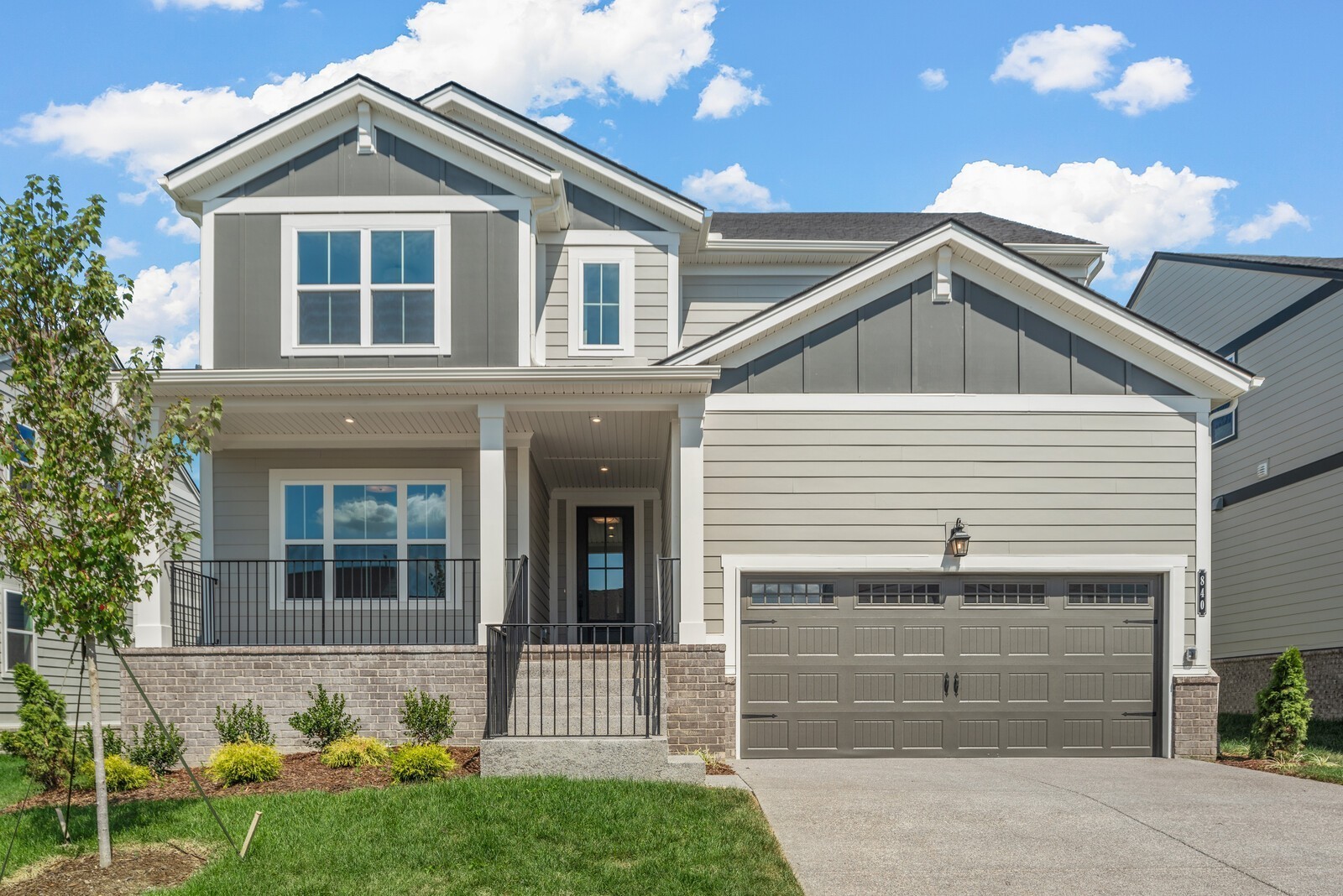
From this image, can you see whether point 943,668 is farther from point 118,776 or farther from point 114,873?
point 114,873

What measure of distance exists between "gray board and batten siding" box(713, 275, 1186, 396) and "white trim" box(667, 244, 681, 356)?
2068 mm

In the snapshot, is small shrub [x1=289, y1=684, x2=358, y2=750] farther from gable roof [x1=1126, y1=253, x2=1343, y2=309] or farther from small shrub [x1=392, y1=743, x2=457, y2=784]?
gable roof [x1=1126, y1=253, x2=1343, y2=309]

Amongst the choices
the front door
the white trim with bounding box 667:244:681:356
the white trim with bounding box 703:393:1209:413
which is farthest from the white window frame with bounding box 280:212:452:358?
the front door

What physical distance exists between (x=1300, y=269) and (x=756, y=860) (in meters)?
14.4

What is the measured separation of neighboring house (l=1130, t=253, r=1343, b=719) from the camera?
55.7ft

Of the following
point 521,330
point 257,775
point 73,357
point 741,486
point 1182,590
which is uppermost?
point 521,330

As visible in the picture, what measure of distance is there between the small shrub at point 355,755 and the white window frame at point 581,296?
565 centimetres

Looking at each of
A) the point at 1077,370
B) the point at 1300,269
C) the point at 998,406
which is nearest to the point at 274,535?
the point at 998,406

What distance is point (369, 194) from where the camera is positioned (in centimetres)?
1356

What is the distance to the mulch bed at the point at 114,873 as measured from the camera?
7.02 meters

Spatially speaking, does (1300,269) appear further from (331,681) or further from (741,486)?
(331,681)

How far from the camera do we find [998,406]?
1302 cm

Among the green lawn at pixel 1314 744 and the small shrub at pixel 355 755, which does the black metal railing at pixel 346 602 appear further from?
the green lawn at pixel 1314 744

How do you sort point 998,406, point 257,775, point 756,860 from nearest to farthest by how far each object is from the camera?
1. point 756,860
2. point 257,775
3. point 998,406
